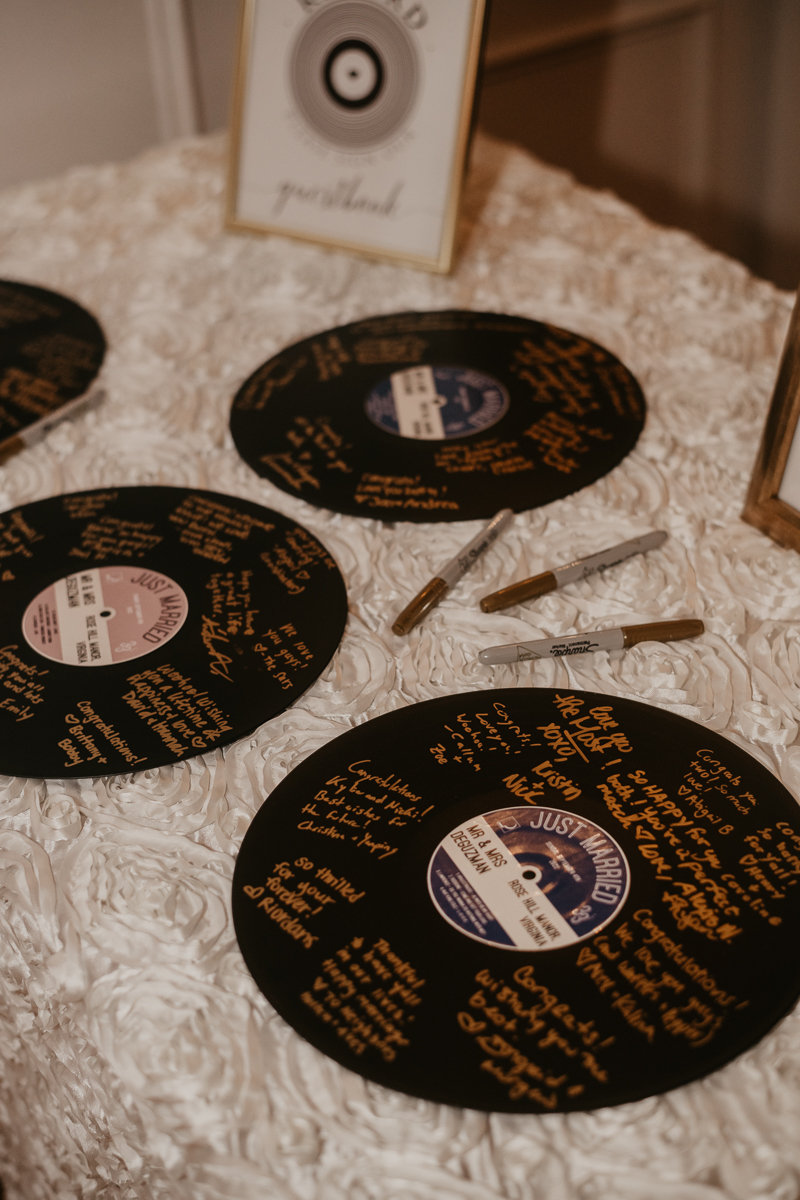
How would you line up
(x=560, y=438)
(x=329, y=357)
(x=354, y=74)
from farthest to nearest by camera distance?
(x=354, y=74), (x=329, y=357), (x=560, y=438)

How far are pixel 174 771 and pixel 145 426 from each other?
412 mm

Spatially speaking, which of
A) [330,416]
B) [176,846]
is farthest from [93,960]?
[330,416]

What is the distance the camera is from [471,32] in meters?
1.00

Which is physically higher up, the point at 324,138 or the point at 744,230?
the point at 324,138

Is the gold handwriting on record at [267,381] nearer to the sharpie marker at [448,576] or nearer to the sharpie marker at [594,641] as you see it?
the sharpie marker at [448,576]

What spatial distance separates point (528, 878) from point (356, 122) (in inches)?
35.0

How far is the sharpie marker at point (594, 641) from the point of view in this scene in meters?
0.65

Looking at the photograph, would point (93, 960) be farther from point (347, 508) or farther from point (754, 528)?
point (754, 528)

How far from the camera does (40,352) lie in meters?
1.00

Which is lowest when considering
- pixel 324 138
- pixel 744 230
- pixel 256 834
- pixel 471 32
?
pixel 744 230

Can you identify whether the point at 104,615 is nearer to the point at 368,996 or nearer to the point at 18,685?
the point at 18,685

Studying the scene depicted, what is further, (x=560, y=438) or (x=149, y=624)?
(x=560, y=438)

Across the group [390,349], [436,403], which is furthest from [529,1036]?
[390,349]

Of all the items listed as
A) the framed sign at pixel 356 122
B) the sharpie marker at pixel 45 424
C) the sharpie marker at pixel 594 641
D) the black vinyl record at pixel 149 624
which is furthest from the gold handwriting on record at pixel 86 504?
the framed sign at pixel 356 122
